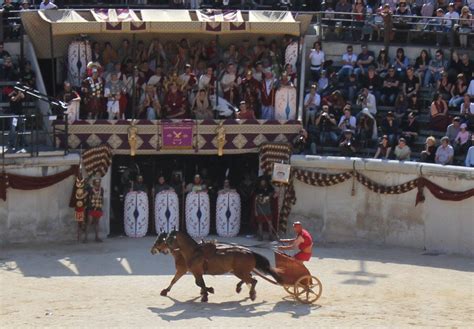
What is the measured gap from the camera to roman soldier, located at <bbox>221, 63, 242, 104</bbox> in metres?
36.6

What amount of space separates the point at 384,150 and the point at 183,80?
536cm

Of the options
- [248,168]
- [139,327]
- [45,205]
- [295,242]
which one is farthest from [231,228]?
[139,327]

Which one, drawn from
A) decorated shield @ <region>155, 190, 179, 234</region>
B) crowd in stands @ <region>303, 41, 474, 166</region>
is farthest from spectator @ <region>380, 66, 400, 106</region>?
decorated shield @ <region>155, 190, 179, 234</region>

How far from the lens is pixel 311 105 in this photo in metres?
36.2

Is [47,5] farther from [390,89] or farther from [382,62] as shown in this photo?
[390,89]

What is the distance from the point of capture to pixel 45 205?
34188 mm

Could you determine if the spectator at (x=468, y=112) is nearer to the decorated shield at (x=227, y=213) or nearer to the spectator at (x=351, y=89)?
the spectator at (x=351, y=89)

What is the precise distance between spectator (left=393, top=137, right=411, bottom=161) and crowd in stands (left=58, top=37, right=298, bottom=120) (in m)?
3.30

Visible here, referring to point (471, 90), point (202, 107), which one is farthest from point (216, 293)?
point (471, 90)

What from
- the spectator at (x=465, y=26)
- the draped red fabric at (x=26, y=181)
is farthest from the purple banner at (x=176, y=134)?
the spectator at (x=465, y=26)

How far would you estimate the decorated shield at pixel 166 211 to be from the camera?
35.2 meters

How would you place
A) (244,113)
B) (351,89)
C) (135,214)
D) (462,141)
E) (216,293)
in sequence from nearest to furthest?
(216,293) → (462,141) → (135,214) → (244,113) → (351,89)

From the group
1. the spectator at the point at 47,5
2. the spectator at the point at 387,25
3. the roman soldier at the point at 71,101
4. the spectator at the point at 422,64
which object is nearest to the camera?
the roman soldier at the point at 71,101

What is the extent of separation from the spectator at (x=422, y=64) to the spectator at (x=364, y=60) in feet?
3.78
